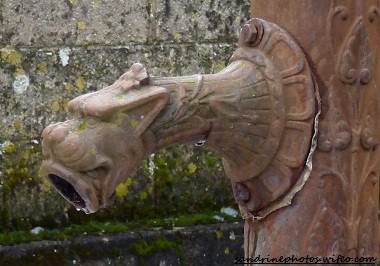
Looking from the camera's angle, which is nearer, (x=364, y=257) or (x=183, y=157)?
(x=364, y=257)

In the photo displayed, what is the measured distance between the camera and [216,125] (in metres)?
1.36

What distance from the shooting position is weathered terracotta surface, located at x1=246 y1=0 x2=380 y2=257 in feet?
4.53

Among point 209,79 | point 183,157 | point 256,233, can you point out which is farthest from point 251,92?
point 183,157

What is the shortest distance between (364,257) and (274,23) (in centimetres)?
45

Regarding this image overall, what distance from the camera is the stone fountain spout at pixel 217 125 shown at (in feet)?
4.03

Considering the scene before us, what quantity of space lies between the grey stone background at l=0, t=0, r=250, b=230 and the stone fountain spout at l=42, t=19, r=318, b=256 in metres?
1.12

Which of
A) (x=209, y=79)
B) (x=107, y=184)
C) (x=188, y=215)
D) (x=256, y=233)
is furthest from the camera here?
(x=188, y=215)

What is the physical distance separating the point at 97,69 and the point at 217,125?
47.7 inches

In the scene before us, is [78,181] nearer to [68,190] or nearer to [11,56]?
[68,190]

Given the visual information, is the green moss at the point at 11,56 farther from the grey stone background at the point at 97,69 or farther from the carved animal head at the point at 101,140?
the carved animal head at the point at 101,140

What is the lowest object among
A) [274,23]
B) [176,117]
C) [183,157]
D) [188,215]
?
[188,215]

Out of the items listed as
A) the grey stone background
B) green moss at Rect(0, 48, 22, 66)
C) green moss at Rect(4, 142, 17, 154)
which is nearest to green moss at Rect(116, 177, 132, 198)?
the grey stone background

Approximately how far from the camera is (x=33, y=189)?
2.45 m

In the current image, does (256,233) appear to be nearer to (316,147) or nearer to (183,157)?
(316,147)
